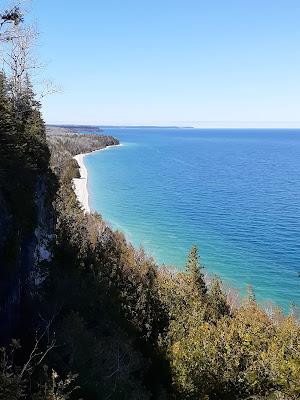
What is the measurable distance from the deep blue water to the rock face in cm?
3195

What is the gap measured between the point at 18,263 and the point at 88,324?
872 cm

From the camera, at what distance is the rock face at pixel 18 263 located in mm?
16703

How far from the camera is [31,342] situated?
62.7 ft

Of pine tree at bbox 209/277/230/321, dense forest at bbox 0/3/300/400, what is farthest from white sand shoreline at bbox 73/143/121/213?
dense forest at bbox 0/3/300/400

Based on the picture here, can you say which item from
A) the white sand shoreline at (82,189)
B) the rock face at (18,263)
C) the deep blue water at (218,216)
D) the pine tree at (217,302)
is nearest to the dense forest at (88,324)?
the rock face at (18,263)

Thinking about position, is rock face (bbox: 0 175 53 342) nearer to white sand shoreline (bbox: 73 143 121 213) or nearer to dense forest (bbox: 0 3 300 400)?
dense forest (bbox: 0 3 300 400)

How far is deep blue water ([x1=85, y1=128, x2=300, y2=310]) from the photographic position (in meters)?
56.5

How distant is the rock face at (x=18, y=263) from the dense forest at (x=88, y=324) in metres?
0.05

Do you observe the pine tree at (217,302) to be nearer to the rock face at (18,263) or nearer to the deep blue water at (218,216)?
the deep blue water at (218,216)

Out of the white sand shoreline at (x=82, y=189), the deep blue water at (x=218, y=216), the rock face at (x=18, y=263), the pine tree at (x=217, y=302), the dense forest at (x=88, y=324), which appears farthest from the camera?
the white sand shoreline at (x=82, y=189)

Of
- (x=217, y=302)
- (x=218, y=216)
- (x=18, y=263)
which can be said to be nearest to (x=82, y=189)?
(x=218, y=216)

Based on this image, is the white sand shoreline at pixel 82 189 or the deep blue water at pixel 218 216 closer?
the deep blue water at pixel 218 216

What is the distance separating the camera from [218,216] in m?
82.6

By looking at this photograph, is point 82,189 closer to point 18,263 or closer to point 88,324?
point 88,324
